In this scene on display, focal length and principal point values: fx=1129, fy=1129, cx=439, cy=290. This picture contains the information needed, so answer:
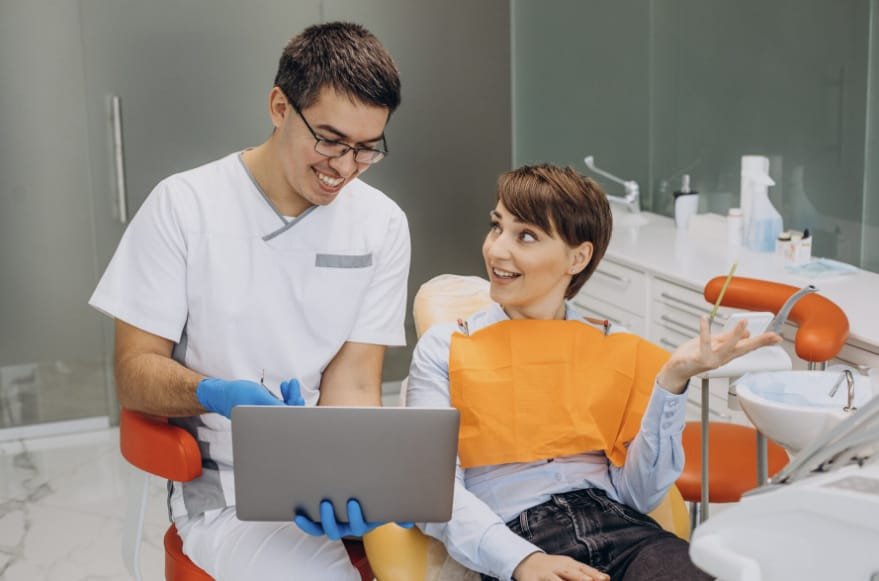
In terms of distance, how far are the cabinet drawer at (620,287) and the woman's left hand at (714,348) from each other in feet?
5.43

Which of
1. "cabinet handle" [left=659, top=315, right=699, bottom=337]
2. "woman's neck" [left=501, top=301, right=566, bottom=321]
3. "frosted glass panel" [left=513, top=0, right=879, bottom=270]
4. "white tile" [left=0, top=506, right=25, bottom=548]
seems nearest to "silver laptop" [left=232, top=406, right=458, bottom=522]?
"woman's neck" [left=501, top=301, right=566, bottom=321]

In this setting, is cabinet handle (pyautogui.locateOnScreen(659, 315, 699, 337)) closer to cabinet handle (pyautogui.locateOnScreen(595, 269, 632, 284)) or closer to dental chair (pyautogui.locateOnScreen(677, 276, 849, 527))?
cabinet handle (pyautogui.locateOnScreen(595, 269, 632, 284))

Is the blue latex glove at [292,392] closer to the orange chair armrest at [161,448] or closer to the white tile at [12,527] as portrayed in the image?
the orange chair armrest at [161,448]

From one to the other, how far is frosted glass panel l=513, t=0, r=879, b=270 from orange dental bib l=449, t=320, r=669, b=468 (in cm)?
139

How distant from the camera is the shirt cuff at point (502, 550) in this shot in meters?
1.79

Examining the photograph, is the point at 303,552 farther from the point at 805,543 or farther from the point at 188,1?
the point at 188,1

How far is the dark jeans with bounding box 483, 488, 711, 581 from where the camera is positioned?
1809 millimetres

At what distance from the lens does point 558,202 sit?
6.79 ft

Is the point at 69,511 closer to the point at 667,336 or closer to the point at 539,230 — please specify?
the point at 667,336

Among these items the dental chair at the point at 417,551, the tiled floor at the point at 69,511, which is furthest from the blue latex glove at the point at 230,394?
the tiled floor at the point at 69,511

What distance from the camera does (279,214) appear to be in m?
2.10

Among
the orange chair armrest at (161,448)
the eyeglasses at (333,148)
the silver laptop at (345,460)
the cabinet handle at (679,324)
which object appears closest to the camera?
the silver laptop at (345,460)

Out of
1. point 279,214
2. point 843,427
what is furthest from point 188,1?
point 843,427

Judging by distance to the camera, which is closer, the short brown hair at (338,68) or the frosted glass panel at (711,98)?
the short brown hair at (338,68)
